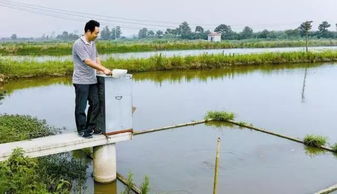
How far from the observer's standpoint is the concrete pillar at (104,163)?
413 cm

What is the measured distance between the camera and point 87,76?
395cm

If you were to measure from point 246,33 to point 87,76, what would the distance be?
67519 mm

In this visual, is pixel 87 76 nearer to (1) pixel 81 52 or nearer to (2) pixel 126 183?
(1) pixel 81 52

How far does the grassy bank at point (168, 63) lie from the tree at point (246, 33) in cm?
4648

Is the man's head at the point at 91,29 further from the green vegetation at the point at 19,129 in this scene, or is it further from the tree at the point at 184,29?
the tree at the point at 184,29

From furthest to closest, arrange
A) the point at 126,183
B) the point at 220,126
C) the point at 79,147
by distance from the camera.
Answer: the point at 220,126 < the point at 126,183 < the point at 79,147

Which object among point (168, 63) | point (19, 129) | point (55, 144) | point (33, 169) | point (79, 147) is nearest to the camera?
point (33, 169)

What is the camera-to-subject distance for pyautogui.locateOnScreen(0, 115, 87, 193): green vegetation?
3035 mm

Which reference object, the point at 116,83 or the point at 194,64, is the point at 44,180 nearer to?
the point at 116,83

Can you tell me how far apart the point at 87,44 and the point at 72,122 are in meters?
3.79

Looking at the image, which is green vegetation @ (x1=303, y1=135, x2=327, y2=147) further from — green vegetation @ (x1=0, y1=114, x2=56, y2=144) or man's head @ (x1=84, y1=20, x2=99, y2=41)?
green vegetation @ (x1=0, y1=114, x2=56, y2=144)

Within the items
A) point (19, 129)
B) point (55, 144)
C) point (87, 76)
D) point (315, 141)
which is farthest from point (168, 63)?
point (55, 144)

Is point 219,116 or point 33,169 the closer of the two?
point 33,169

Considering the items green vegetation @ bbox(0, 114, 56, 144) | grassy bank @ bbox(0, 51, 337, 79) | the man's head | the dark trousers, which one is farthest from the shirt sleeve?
grassy bank @ bbox(0, 51, 337, 79)
